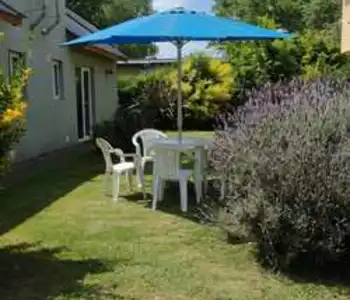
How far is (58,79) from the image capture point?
2016 centimetres

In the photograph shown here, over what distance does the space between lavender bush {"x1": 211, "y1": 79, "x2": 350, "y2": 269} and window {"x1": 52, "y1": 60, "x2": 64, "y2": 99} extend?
13.5 metres

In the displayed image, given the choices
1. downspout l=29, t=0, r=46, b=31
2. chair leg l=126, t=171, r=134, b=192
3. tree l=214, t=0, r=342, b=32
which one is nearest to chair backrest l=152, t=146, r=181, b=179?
chair leg l=126, t=171, r=134, b=192

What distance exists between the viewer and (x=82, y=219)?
30.1ft

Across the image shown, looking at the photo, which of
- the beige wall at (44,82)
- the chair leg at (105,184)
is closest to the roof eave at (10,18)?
the beige wall at (44,82)

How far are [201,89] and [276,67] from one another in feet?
10.1

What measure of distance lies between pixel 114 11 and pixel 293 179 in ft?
187

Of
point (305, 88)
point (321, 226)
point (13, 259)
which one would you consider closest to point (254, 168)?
point (321, 226)

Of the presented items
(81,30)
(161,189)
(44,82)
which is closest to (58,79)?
(44,82)

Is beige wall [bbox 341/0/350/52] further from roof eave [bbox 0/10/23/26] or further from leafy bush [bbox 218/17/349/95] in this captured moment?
roof eave [bbox 0/10/23/26]

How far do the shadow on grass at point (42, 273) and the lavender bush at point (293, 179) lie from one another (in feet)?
5.31

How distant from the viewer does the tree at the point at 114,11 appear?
4828cm

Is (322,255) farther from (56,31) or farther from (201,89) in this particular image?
(201,89)

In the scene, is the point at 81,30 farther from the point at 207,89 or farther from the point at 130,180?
the point at 130,180

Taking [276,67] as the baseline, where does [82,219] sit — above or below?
below
